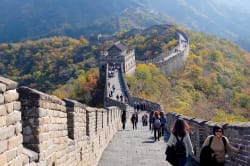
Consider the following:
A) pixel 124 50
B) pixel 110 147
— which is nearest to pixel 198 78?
pixel 124 50

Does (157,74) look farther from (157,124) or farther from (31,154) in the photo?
(31,154)

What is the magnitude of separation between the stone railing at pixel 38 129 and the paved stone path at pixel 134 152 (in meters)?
2.83

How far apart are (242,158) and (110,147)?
9309 mm

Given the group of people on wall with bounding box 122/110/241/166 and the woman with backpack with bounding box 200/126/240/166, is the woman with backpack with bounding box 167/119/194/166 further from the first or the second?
the woman with backpack with bounding box 200/126/240/166

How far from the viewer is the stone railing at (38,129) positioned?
183 inches

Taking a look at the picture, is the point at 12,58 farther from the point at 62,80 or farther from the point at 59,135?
the point at 59,135

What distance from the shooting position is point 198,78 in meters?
80.8

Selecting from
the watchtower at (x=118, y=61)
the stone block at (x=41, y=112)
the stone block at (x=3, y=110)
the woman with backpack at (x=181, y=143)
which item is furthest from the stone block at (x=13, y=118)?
the watchtower at (x=118, y=61)

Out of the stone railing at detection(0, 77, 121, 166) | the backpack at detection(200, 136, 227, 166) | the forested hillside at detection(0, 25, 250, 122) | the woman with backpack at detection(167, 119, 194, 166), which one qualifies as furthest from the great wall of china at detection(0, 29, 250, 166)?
the forested hillside at detection(0, 25, 250, 122)

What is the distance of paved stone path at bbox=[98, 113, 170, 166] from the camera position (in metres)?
14.0

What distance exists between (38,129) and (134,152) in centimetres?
1029

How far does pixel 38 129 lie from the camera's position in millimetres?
6160

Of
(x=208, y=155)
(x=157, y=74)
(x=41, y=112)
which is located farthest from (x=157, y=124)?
(x=157, y=74)

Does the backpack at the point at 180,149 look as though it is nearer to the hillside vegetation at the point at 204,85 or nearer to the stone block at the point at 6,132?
the stone block at the point at 6,132
